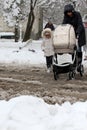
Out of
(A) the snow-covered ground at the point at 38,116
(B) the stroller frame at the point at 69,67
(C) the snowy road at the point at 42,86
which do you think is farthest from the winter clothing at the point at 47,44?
(A) the snow-covered ground at the point at 38,116

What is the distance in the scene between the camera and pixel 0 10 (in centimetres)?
3866

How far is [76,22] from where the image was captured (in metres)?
14.9

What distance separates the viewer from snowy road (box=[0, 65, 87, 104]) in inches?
455

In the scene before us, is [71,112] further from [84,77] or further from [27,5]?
[27,5]

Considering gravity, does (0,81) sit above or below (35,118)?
below

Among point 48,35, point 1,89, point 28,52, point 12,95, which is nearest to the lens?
point 12,95

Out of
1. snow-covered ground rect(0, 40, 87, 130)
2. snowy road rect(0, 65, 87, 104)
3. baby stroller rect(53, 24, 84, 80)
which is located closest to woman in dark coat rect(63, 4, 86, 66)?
baby stroller rect(53, 24, 84, 80)

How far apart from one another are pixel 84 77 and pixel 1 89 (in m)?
3.31

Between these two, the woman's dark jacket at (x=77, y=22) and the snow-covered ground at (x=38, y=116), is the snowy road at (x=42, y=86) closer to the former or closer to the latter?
the woman's dark jacket at (x=77, y=22)

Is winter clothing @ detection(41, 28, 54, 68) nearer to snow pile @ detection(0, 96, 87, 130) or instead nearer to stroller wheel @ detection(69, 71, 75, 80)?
stroller wheel @ detection(69, 71, 75, 80)

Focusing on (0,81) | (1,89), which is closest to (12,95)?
(1,89)

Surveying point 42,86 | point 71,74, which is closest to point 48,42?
point 71,74

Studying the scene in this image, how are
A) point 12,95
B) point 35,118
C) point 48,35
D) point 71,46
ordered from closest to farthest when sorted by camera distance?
point 35,118 → point 12,95 → point 71,46 → point 48,35

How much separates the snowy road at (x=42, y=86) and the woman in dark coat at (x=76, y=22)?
107 cm
